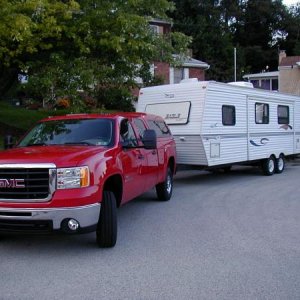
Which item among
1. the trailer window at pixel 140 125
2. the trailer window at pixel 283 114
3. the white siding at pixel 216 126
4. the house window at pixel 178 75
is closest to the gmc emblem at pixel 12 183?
the trailer window at pixel 140 125

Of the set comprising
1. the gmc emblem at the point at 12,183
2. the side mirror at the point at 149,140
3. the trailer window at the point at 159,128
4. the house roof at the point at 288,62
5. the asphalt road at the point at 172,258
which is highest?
the house roof at the point at 288,62

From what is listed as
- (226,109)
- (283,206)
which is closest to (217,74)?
(226,109)

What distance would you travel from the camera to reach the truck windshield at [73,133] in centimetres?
781

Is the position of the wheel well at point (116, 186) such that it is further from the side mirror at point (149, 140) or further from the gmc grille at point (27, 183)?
the gmc grille at point (27, 183)

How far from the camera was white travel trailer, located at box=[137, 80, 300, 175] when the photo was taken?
13367 mm

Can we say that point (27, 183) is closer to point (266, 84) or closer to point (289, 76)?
point (289, 76)

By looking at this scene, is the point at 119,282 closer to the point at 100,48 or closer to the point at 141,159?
the point at 141,159

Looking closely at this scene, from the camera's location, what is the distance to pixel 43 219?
622 cm

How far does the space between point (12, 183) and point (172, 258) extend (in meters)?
2.30

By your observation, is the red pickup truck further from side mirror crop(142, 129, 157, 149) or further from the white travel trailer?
the white travel trailer

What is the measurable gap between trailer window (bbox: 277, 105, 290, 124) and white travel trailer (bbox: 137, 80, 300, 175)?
0.21 m

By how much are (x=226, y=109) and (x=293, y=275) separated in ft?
29.4

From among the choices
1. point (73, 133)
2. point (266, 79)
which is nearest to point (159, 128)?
point (73, 133)

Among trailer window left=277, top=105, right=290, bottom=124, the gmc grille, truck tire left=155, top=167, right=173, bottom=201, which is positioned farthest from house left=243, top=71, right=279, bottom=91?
the gmc grille
